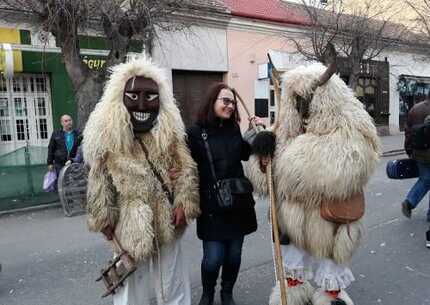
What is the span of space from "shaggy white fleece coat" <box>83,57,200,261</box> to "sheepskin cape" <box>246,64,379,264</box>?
663 mm

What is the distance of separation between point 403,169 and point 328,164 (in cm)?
352

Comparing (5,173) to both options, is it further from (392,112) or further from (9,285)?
(392,112)

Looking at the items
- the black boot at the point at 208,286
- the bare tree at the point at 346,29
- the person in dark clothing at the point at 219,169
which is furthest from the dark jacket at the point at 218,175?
the bare tree at the point at 346,29

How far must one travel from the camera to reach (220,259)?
3197 millimetres

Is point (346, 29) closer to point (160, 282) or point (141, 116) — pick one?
point (141, 116)

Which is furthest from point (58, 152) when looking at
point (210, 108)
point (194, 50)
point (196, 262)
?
point (194, 50)

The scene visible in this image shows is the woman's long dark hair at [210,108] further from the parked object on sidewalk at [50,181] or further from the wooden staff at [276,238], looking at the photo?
the parked object on sidewalk at [50,181]

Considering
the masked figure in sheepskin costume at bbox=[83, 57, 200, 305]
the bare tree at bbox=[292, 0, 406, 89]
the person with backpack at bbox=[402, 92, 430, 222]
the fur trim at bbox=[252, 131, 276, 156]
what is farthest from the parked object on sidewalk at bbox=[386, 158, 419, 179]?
the bare tree at bbox=[292, 0, 406, 89]

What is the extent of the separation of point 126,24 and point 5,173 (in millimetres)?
3616

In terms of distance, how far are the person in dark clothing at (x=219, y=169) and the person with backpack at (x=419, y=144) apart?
296 cm

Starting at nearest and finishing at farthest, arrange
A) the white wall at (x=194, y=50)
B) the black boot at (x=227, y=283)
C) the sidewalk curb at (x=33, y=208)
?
the black boot at (x=227, y=283)
the sidewalk curb at (x=33, y=208)
the white wall at (x=194, y=50)

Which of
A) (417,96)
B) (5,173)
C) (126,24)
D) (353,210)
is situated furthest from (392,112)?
(353,210)

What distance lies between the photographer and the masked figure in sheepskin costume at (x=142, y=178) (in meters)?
2.72

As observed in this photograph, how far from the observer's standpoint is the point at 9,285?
4270 mm
